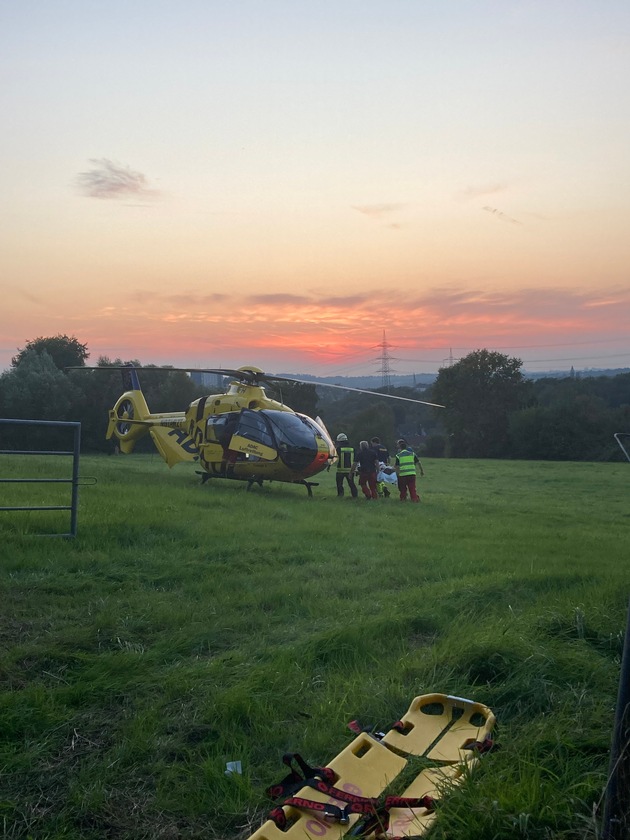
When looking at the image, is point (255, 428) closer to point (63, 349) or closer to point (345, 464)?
point (345, 464)

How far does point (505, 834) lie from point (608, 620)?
3.12 m

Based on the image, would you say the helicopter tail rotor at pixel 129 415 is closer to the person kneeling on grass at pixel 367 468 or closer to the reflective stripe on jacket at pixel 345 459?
the reflective stripe on jacket at pixel 345 459

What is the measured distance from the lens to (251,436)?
1836cm

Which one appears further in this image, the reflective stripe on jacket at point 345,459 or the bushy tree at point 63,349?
the bushy tree at point 63,349

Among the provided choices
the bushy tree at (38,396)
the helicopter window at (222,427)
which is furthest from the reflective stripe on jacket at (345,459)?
the bushy tree at (38,396)

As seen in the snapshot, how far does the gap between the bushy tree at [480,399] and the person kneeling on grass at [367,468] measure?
29.4m

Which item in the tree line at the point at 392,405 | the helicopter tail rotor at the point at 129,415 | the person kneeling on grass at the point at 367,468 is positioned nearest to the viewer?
the person kneeling on grass at the point at 367,468

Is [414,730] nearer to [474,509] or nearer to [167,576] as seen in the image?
[167,576]

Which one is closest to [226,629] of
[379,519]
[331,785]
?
[331,785]

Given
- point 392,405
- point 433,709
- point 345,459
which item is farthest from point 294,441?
point 392,405

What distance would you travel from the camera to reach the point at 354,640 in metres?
5.67

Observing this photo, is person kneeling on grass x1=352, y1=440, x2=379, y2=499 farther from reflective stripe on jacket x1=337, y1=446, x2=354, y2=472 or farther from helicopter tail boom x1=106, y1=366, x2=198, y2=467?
helicopter tail boom x1=106, y1=366, x2=198, y2=467

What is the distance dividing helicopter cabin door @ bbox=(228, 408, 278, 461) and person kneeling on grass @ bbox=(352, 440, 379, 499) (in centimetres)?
225

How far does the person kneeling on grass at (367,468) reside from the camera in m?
18.6
